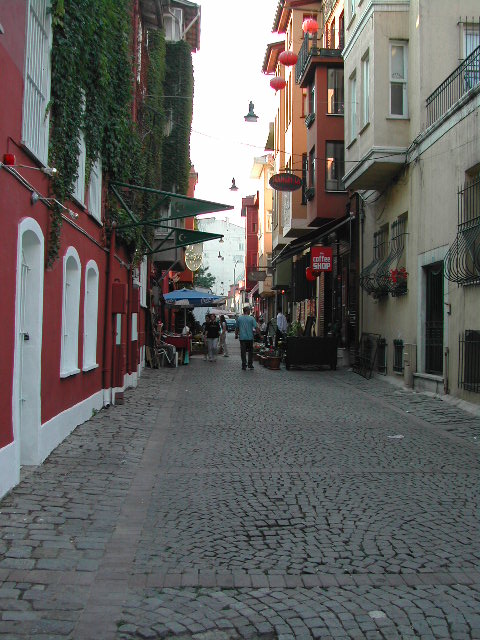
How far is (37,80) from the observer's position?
7398mm

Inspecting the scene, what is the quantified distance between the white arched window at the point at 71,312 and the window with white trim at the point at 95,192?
1292 millimetres

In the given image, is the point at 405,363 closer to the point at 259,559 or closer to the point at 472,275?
the point at 472,275

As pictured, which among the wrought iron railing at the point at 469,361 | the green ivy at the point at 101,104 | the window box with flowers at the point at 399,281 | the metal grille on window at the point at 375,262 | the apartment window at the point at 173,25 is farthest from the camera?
the apartment window at the point at 173,25

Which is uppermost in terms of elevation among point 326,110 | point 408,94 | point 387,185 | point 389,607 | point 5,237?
point 326,110

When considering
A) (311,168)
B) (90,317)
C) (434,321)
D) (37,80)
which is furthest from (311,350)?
(37,80)

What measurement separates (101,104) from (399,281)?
833 centimetres

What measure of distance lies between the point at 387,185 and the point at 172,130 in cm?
889

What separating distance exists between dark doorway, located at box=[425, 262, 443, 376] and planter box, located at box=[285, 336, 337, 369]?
557cm

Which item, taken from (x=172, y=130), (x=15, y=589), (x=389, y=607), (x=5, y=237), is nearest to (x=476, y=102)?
(x=5, y=237)

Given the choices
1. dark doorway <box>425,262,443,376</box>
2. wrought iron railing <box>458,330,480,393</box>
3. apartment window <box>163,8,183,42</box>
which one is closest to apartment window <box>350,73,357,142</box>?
dark doorway <box>425,262,443,376</box>

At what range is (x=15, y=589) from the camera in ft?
13.6

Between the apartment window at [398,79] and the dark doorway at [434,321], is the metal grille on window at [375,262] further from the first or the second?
the apartment window at [398,79]

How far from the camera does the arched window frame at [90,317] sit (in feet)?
35.1

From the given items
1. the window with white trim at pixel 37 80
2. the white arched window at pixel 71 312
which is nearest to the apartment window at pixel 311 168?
the white arched window at pixel 71 312
